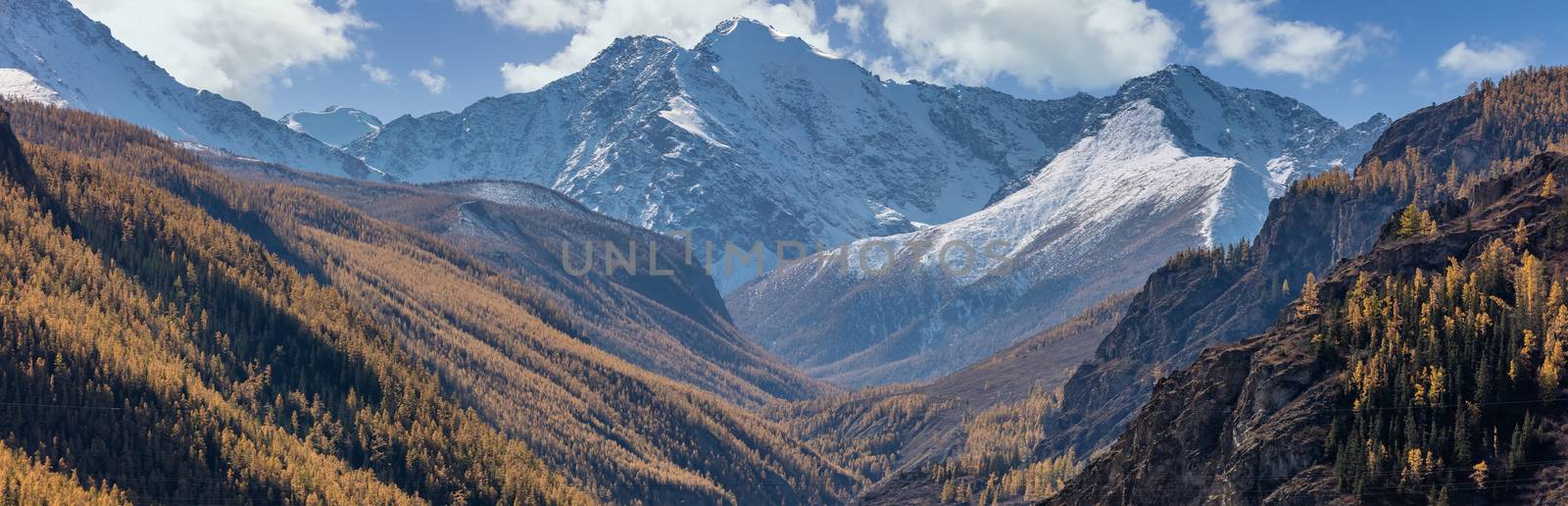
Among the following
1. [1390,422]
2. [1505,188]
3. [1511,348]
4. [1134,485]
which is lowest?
[1134,485]

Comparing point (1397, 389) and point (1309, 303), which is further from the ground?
point (1309, 303)

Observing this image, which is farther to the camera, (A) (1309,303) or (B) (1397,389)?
(A) (1309,303)

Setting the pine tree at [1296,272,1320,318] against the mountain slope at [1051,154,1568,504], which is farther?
the pine tree at [1296,272,1320,318]

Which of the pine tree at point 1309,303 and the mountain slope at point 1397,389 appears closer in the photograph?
the mountain slope at point 1397,389

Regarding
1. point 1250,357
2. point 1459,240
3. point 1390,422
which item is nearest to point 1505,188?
point 1459,240

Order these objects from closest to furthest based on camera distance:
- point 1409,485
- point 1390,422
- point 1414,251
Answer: point 1409,485, point 1390,422, point 1414,251

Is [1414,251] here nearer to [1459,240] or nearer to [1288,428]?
[1459,240]

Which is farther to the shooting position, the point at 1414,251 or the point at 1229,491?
the point at 1414,251

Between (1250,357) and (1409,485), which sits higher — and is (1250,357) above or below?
above
